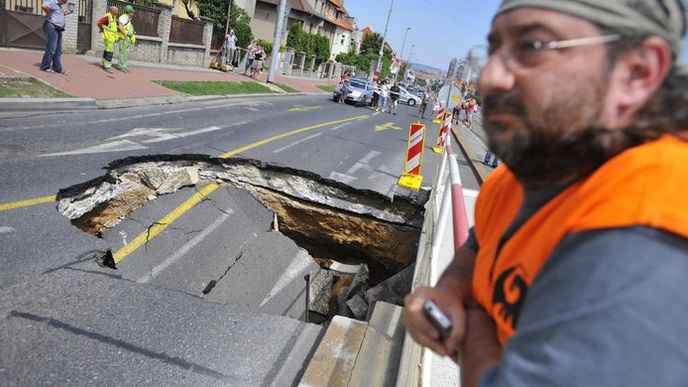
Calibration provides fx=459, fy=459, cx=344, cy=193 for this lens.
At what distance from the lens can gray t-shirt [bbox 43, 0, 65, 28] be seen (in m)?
11.9

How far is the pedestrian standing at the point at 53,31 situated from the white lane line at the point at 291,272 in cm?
1012

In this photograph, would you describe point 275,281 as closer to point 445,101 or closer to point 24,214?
point 24,214

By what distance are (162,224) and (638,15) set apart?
17.5 ft

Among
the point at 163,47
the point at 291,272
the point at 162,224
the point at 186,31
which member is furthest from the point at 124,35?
the point at 291,272

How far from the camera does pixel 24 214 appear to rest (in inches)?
175

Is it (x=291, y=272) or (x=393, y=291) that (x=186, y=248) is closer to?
(x=291, y=272)

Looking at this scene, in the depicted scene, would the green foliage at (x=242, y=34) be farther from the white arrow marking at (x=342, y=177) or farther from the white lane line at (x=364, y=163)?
the white arrow marking at (x=342, y=177)

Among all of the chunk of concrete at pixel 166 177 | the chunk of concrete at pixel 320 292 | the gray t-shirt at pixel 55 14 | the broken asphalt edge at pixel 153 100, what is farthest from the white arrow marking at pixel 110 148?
the gray t-shirt at pixel 55 14

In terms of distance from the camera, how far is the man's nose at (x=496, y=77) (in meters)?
0.98

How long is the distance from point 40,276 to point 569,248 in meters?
3.92

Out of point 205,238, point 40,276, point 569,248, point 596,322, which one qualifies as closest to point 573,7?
point 569,248

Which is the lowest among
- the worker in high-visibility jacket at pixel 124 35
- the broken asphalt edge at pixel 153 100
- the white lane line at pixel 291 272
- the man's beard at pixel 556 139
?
the white lane line at pixel 291 272

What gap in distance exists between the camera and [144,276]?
15.1 feet

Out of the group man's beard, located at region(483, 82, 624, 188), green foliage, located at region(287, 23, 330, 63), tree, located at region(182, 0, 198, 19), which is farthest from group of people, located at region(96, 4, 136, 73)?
green foliage, located at region(287, 23, 330, 63)
